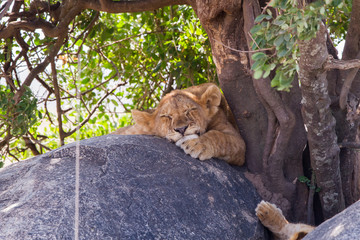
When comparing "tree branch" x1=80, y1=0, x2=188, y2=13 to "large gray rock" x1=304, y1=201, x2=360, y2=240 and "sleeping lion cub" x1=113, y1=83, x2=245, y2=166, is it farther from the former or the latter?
"large gray rock" x1=304, y1=201, x2=360, y2=240

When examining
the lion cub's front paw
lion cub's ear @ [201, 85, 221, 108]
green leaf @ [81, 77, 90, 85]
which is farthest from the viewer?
green leaf @ [81, 77, 90, 85]

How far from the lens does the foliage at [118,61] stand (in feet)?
22.9

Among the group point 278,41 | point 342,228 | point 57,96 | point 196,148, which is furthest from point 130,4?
point 342,228

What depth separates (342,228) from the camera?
113 inches

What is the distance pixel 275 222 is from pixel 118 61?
4.64 meters

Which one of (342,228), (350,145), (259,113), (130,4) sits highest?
(130,4)

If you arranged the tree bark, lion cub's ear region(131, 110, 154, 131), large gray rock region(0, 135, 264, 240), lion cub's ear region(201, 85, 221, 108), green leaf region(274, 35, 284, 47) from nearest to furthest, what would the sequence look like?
green leaf region(274, 35, 284, 47)
large gray rock region(0, 135, 264, 240)
the tree bark
lion cub's ear region(201, 85, 221, 108)
lion cub's ear region(131, 110, 154, 131)

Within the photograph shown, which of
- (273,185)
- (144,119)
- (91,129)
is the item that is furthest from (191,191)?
(91,129)

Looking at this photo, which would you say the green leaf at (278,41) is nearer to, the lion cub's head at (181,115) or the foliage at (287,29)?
the foliage at (287,29)

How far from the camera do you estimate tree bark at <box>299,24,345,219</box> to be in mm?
3699

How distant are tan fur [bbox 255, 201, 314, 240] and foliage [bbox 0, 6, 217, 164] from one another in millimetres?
2865

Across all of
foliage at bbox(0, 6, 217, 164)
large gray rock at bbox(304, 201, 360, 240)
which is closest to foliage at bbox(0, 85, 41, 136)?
foliage at bbox(0, 6, 217, 164)

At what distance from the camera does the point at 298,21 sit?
2885 mm

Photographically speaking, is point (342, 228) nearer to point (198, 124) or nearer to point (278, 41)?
point (278, 41)
